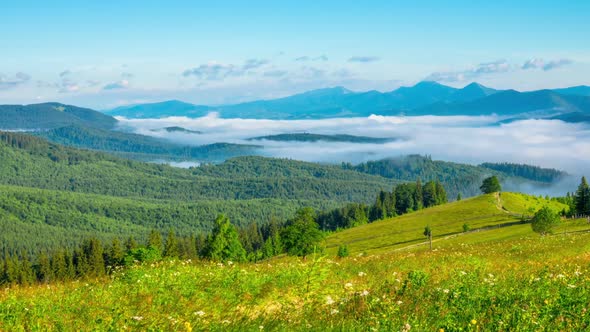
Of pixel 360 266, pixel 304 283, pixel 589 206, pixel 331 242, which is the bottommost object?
pixel 331 242

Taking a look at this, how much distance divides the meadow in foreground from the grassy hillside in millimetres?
104374

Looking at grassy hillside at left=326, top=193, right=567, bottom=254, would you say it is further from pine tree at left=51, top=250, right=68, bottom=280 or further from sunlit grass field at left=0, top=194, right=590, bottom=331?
sunlit grass field at left=0, top=194, right=590, bottom=331

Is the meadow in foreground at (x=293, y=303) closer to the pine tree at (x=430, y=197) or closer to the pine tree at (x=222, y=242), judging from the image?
the pine tree at (x=222, y=242)

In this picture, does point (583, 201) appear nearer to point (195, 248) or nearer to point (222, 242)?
point (222, 242)

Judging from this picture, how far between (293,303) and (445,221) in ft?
447

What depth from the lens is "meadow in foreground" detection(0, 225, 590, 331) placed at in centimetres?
877

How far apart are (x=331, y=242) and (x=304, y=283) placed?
134 meters

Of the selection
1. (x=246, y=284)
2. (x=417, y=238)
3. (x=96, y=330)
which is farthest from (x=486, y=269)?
(x=417, y=238)

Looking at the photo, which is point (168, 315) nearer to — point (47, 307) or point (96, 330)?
point (96, 330)

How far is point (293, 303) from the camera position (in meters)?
11.2

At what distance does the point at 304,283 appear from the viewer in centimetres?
1287

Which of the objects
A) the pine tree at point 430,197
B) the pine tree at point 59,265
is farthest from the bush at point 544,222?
the pine tree at point 430,197

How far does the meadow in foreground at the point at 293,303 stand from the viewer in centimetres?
877

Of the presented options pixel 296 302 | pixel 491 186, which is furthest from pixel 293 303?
pixel 491 186
